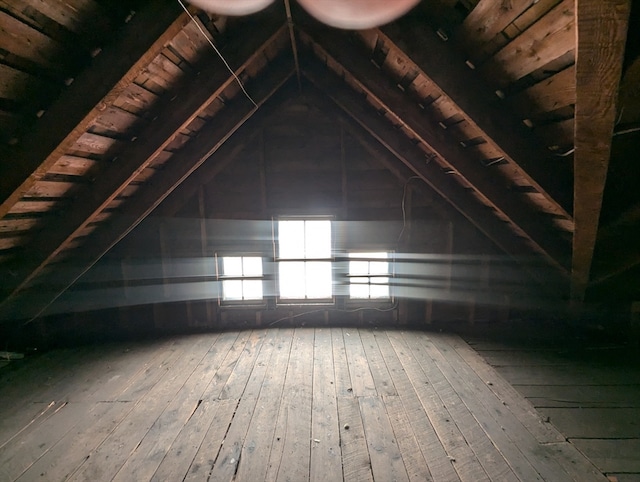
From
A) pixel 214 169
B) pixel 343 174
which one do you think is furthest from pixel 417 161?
pixel 214 169

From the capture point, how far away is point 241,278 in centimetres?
397

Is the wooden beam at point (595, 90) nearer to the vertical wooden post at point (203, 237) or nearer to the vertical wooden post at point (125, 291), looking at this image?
the vertical wooden post at point (203, 237)

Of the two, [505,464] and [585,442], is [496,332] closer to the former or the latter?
[585,442]

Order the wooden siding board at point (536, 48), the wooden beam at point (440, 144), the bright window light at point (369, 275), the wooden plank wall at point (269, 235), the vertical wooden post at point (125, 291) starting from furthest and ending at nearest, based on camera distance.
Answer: the bright window light at point (369, 275)
the vertical wooden post at point (125, 291)
the wooden plank wall at point (269, 235)
the wooden beam at point (440, 144)
the wooden siding board at point (536, 48)

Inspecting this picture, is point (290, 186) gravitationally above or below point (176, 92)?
below

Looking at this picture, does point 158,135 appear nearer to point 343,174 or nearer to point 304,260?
point 343,174

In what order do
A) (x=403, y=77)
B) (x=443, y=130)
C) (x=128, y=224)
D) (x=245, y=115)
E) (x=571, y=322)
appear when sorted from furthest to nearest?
(x=571, y=322)
(x=128, y=224)
(x=245, y=115)
(x=443, y=130)
(x=403, y=77)

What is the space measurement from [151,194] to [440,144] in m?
2.67

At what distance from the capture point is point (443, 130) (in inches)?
100

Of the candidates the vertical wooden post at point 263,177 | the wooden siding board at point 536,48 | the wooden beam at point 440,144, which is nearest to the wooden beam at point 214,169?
the vertical wooden post at point 263,177

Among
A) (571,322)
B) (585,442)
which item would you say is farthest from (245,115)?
(571,322)

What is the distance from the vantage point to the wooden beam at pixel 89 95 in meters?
1.57

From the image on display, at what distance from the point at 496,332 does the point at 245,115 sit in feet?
11.7

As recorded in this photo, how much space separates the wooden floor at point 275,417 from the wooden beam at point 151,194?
24.6 inches
